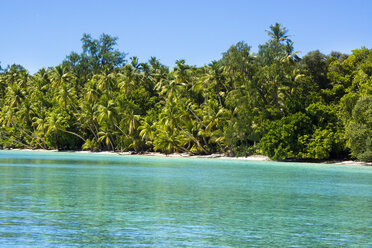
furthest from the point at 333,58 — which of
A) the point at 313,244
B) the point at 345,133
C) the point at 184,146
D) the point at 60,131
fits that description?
the point at 313,244

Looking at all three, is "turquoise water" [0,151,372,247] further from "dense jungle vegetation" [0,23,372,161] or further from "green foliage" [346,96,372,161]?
"dense jungle vegetation" [0,23,372,161]

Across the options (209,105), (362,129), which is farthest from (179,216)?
(209,105)

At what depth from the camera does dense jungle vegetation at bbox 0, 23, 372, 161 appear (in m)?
49.8

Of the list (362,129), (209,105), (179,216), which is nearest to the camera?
(179,216)

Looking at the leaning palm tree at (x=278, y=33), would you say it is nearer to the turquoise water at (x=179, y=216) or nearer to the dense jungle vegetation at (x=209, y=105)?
the dense jungle vegetation at (x=209, y=105)

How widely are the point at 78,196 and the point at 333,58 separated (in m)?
48.9

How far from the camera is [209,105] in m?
61.1

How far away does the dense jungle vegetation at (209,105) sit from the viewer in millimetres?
49750

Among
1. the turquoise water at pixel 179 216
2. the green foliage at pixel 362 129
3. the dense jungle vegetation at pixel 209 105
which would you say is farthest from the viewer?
the dense jungle vegetation at pixel 209 105

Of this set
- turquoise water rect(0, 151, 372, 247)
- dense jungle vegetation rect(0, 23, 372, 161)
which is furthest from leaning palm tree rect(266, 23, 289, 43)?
turquoise water rect(0, 151, 372, 247)

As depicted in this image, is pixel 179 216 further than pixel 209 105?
No

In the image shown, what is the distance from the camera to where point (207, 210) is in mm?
15188

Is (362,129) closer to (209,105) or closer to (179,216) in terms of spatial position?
(209,105)

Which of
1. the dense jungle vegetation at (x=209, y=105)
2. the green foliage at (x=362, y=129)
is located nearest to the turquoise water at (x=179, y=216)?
the green foliage at (x=362, y=129)
